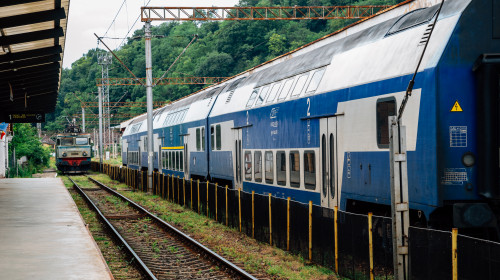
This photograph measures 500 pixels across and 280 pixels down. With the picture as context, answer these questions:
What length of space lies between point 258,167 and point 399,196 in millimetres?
9044

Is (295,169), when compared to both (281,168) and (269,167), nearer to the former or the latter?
(281,168)

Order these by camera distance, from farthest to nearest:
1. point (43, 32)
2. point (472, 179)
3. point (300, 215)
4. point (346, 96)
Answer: point (43, 32) < point (300, 215) < point (346, 96) < point (472, 179)

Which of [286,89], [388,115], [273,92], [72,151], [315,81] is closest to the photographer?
[388,115]

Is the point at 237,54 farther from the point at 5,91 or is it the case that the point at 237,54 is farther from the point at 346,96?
the point at 346,96

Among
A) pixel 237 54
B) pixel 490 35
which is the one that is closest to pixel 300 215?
pixel 490 35

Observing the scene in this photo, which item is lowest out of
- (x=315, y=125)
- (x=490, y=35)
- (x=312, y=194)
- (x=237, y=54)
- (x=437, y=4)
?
(x=312, y=194)

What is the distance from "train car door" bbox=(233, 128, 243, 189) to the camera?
62.3 feet

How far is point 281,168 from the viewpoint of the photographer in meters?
15.5

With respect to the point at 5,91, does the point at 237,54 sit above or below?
above

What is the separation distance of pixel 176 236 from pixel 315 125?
574 cm

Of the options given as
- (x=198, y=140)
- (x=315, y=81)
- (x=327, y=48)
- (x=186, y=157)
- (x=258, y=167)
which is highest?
(x=327, y=48)

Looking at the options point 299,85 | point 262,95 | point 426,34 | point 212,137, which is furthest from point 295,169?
point 212,137

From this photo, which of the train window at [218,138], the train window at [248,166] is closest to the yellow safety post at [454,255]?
the train window at [248,166]

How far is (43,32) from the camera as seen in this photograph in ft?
52.3
